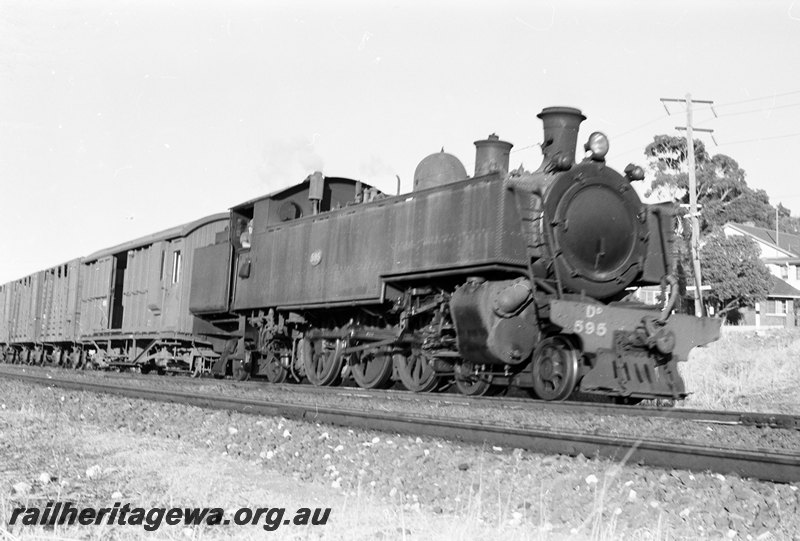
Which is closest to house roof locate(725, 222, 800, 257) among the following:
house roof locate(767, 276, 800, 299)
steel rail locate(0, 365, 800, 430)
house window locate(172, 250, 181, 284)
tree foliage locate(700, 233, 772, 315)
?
house roof locate(767, 276, 800, 299)

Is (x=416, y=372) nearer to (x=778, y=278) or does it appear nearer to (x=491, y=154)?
(x=491, y=154)

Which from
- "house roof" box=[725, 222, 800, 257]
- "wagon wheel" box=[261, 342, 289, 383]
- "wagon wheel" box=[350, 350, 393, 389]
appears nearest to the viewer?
"wagon wheel" box=[350, 350, 393, 389]

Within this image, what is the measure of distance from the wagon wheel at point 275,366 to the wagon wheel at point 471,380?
4.31 metres

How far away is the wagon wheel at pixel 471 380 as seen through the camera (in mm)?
10657

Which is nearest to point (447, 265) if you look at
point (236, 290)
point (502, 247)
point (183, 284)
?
point (502, 247)

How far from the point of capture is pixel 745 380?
1485 centimetres

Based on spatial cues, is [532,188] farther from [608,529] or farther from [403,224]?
[608,529]

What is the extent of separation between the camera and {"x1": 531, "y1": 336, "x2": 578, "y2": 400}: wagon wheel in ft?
30.7

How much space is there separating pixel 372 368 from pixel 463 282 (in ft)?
8.66

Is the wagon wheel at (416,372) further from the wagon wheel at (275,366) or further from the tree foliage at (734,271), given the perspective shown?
the tree foliage at (734,271)

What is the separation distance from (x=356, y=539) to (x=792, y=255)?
5922 centimetres

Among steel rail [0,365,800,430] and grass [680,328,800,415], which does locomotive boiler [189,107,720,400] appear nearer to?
steel rail [0,365,800,430]

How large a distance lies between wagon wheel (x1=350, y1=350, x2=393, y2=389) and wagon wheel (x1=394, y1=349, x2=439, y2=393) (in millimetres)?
204

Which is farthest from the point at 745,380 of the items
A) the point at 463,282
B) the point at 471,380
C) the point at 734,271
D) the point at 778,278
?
the point at 778,278
